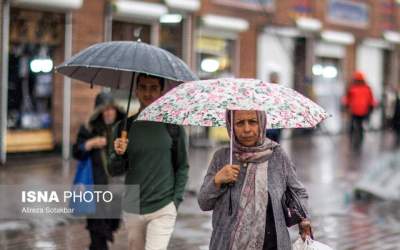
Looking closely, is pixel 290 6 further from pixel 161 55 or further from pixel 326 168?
pixel 161 55

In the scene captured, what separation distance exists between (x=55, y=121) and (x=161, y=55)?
11.1 m

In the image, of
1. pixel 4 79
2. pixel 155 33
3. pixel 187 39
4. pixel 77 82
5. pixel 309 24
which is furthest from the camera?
pixel 309 24

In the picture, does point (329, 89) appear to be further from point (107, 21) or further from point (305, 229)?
point (305, 229)

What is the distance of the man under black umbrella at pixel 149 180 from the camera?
491cm

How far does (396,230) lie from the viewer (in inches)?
333

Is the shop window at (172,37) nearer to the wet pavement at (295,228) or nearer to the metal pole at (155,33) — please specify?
the metal pole at (155,33)

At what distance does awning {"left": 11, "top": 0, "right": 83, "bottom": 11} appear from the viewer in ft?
47.8

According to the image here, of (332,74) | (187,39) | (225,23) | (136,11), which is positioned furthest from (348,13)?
(136,11)

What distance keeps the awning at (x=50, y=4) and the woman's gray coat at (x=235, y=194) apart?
11350 millimetres

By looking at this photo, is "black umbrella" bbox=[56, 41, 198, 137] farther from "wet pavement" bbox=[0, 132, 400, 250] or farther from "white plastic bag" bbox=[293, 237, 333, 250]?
"wet pavement" bbox=[0, 132, 400, 250]

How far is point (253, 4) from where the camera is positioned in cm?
2167

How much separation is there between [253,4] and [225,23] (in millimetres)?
2008

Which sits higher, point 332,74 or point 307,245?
point 332,74

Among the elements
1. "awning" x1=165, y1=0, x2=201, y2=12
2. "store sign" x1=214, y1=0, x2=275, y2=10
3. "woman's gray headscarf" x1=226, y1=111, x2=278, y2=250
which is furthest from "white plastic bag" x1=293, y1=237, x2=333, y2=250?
"store sign" x1=214, y1=0, x2=275, y2=10
